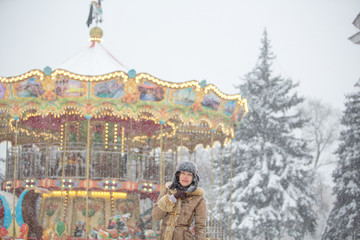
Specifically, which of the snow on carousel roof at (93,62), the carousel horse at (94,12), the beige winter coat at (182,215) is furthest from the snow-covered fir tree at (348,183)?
the beige winter coat at (182,215)

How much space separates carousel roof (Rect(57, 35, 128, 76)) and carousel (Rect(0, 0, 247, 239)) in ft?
0.10

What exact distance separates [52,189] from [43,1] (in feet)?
581

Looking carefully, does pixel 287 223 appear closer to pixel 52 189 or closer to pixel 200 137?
pixel 200 137

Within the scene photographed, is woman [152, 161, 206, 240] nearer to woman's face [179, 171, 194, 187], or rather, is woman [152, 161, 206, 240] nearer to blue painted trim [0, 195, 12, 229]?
woman's face [179, 171, 194, 187]

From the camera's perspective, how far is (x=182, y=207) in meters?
5.64

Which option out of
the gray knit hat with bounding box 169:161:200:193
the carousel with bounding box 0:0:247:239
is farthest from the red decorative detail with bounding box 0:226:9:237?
the gray knit hat with bounding box 169:161:200:193

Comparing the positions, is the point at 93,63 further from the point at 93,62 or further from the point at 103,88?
the point at 103,88

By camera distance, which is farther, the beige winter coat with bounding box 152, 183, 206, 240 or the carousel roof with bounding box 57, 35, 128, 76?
the carousel roof with bounding box 57, 35, 128, 76

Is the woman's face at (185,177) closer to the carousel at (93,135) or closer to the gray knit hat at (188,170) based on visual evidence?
the gray knit hat at (188,170)

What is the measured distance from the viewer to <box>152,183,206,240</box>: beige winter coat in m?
5.55

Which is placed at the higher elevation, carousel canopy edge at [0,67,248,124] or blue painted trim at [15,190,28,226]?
carousel canopy edge at [0,67,248,124]

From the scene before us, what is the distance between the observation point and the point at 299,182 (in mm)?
25875

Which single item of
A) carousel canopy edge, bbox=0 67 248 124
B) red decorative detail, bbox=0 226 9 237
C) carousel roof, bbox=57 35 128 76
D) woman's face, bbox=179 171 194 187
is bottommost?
red decorative detail, bbox=0 226 9 237

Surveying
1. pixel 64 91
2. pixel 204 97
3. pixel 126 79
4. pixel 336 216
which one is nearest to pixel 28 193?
pixel 64 91
